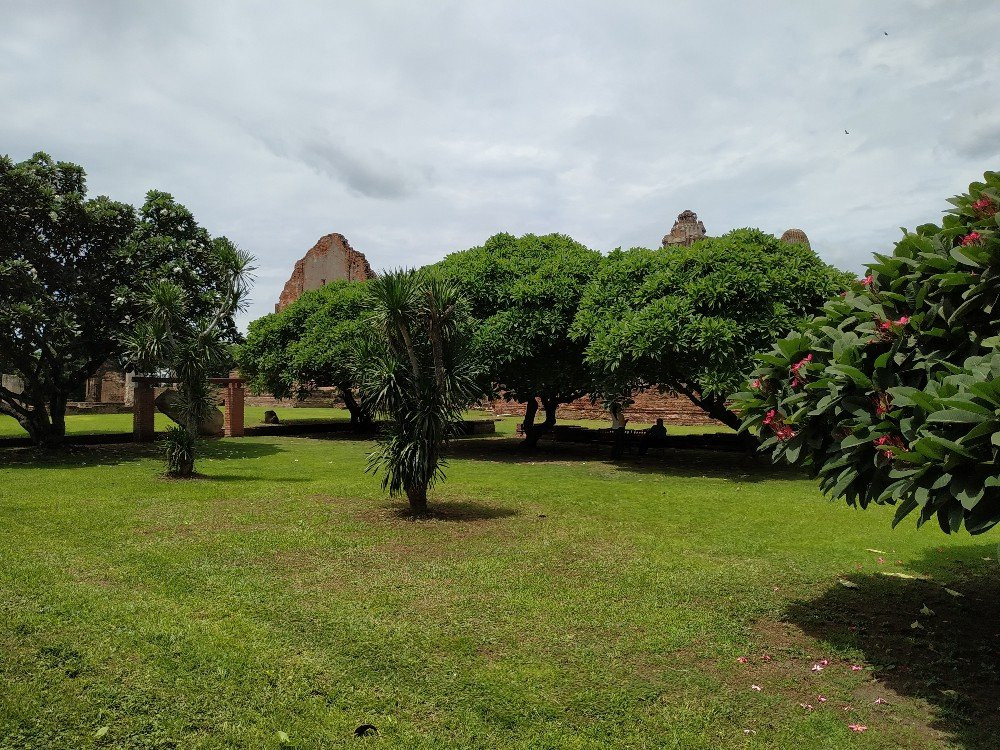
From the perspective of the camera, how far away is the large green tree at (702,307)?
487 inches

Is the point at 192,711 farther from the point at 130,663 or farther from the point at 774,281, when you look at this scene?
the point at 774,281

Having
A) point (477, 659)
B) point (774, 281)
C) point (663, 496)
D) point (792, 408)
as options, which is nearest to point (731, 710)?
point (477, 659)

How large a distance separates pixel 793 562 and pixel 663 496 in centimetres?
385

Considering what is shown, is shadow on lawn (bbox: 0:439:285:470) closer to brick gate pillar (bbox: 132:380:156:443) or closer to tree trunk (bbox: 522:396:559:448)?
brick gate pillar (bbox: 132:380:156:443)

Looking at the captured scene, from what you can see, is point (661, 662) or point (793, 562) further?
Result: point (793, 562)

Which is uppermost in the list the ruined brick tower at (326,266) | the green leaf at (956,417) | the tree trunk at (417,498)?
the ruined brick tower at (326,266)

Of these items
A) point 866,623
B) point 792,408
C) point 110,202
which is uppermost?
point 110,202

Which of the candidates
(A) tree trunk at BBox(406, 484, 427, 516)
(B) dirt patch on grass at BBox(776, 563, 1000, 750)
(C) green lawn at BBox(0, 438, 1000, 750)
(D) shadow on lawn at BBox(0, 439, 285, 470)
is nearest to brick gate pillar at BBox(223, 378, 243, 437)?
(D) shadow on lawn at BBox(0, 439, 285, 470)

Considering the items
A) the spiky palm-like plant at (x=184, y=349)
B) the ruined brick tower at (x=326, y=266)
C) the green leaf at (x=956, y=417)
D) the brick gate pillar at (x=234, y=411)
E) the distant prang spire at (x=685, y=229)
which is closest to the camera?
the green leaf at (x=956, y=417)

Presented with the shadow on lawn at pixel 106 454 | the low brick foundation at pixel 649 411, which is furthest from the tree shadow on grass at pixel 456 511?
the low brick foundation at pixel 649 411

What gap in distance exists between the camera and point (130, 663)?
12.5ft

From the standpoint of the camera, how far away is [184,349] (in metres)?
11.1

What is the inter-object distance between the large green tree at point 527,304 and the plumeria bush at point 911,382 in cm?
1057

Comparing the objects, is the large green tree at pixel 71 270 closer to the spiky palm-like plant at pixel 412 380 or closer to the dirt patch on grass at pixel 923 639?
the spiky palm-like plant at pixel 412 380
